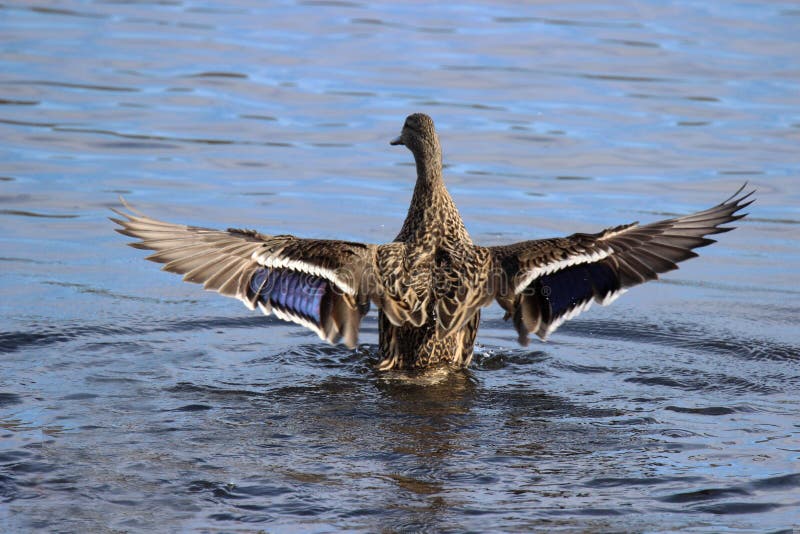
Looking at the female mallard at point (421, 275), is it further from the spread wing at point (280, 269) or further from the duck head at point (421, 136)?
the duck head at point (421, 136)

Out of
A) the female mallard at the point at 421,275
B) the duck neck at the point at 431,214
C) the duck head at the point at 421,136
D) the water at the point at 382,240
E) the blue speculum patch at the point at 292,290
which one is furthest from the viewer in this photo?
the duck head at the point at 421,136

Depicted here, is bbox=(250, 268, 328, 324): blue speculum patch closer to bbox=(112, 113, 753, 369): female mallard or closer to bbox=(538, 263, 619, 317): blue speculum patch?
bbox=(112, 113, 753, 369): female mallard

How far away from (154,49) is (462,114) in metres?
4.19

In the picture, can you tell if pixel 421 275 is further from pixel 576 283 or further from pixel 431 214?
pixel 576 283

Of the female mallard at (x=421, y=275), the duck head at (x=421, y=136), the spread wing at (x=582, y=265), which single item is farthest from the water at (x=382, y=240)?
the duck head at (x=421, y=136)

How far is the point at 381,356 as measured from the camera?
7.12 meters

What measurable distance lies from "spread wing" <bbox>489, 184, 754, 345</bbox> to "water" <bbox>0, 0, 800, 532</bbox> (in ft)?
1.21

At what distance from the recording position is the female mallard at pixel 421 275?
22.4 feet

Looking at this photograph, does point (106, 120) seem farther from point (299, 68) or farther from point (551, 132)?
point (551, 132)

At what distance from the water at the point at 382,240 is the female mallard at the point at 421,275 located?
0.26 meters

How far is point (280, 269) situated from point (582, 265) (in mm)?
1618

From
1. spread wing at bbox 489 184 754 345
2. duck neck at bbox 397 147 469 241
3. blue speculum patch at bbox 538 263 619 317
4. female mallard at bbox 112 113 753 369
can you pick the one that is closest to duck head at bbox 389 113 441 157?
duck neck at bbox 397 147 469 241

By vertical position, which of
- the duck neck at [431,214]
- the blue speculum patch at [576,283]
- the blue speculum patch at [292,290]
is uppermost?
the duck neck at [431,214]

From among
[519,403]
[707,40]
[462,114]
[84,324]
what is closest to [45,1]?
[462,114]
